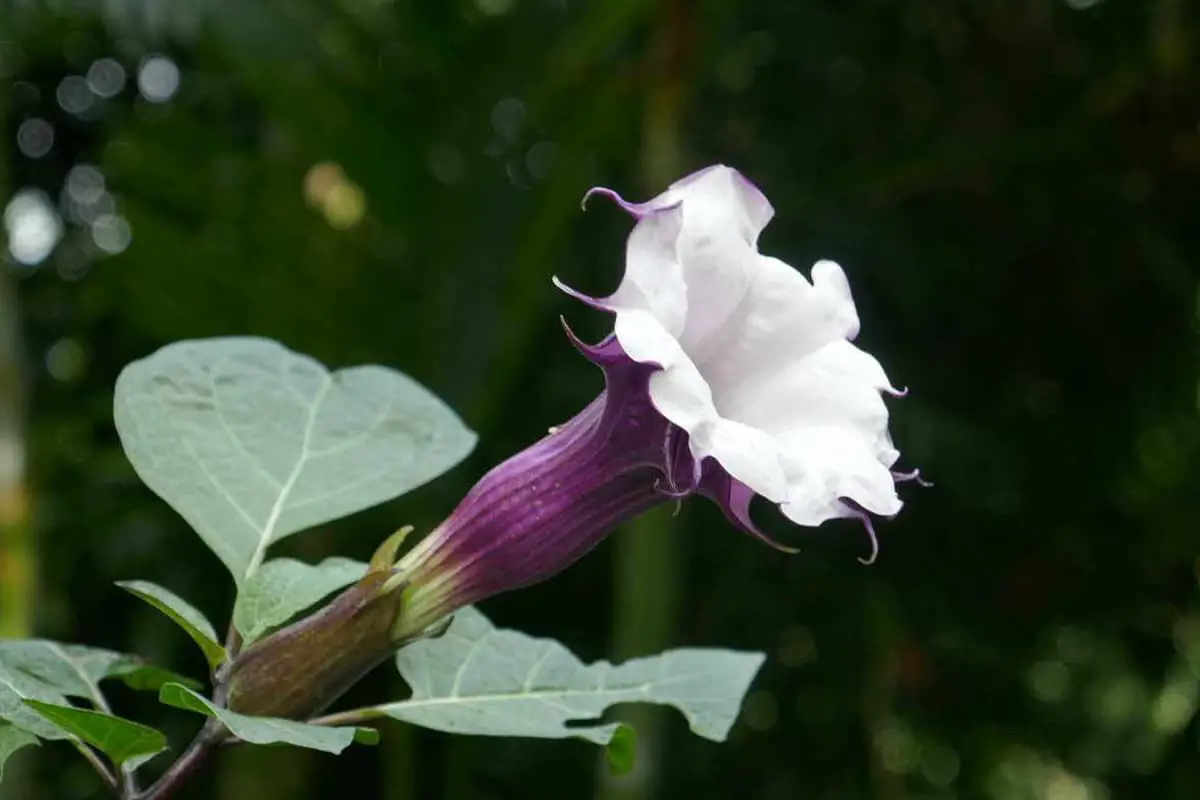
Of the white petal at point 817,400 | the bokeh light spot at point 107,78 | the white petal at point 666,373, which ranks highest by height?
the white petal at point 666,373

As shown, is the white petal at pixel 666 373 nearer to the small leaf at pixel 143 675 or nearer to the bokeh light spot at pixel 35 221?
the small leaf at pixel 143 675

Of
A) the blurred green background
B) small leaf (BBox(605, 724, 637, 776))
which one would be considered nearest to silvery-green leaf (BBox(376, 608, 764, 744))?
small leaf (BBox(605, 724, 637, 776))

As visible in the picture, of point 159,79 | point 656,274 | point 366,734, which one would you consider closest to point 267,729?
point 366,734

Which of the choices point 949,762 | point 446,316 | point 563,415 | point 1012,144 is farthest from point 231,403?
point 949,762

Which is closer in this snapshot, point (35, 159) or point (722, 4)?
point (722, 4)

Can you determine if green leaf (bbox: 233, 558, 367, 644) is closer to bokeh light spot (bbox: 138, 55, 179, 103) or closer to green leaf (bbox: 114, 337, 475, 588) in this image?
green leaf (bbox: 114, 337, 475, 588)

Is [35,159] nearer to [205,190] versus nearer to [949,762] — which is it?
[205,190]

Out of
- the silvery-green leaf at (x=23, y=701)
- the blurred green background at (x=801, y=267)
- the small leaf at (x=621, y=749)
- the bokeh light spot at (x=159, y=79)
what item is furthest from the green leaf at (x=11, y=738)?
the bokeh light spot at (x=159, y=79)
